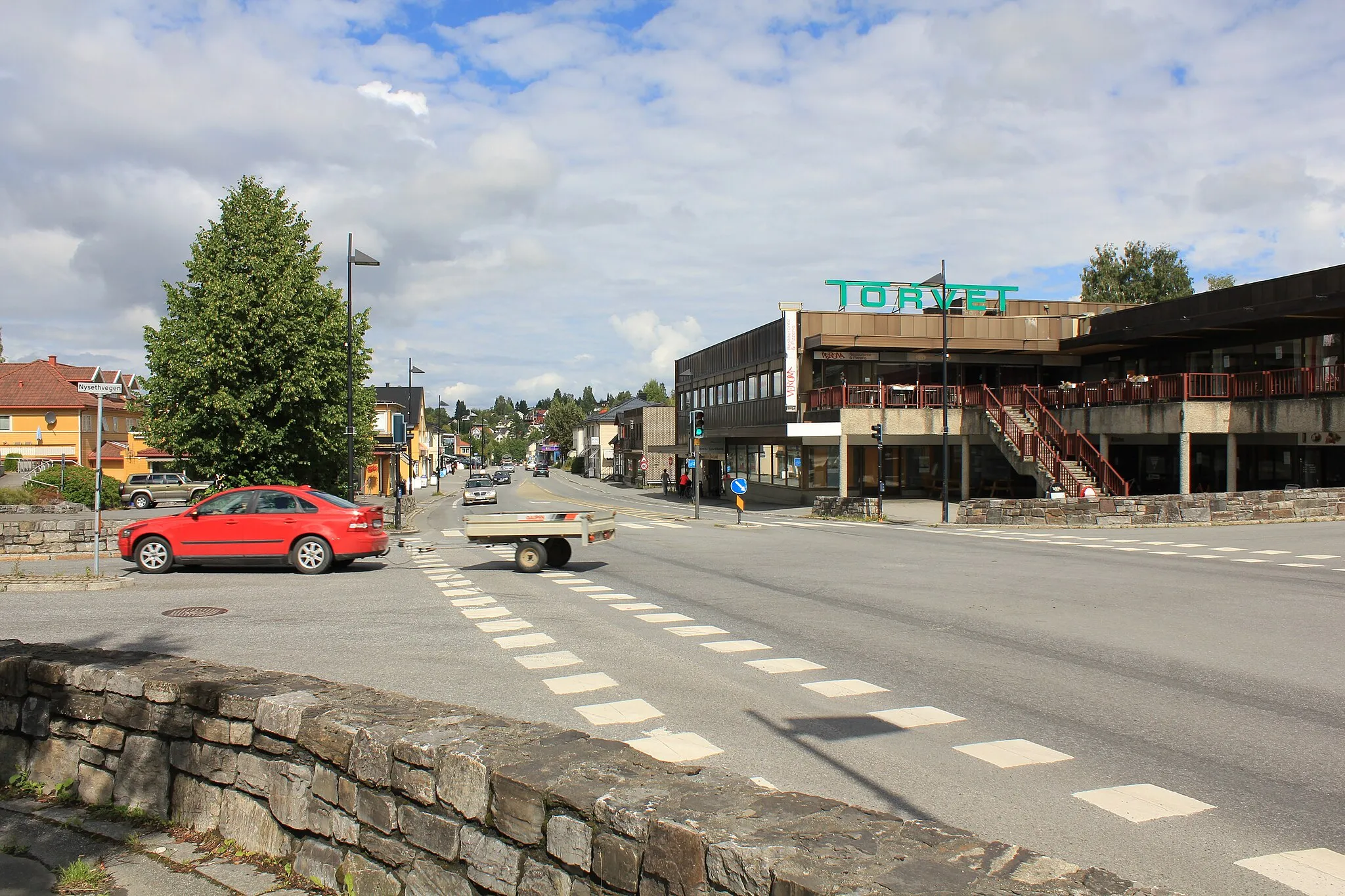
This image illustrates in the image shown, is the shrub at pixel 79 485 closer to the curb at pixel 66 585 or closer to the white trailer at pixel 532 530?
the curb at pixel 66 585

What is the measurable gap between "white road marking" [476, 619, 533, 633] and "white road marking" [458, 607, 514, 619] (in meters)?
0.34

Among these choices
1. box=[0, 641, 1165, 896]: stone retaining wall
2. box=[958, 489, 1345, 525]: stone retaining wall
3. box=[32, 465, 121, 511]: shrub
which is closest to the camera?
box=[0, 641, 1165, 896]: stone retaining wall

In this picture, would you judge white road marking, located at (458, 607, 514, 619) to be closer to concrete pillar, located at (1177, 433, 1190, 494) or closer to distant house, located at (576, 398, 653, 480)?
concrete pillar, located at (1177, 433, 1190, 494)

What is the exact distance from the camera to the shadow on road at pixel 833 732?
19.2 feet

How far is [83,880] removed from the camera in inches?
179

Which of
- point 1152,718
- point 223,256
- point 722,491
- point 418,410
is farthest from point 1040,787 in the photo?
point 418,410

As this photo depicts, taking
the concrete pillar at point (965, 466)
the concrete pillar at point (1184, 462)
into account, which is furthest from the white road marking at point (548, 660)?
the concrete pillar at point (965, 466)

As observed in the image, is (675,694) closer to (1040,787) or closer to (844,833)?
(1040,787)

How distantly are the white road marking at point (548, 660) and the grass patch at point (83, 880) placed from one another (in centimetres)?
480

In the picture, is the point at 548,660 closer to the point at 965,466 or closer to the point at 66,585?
the point at 66,585

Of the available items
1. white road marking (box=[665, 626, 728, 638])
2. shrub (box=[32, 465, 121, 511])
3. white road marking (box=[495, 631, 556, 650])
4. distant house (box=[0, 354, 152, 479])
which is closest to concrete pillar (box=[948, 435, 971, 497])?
white road marking (box=[665, 626, 728, 638])

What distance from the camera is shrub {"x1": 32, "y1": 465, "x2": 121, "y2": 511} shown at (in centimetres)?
3912

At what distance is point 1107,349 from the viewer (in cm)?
4494

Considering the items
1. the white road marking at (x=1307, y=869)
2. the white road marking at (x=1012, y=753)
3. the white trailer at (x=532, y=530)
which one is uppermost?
the white trailer at (x=532, y=530)
